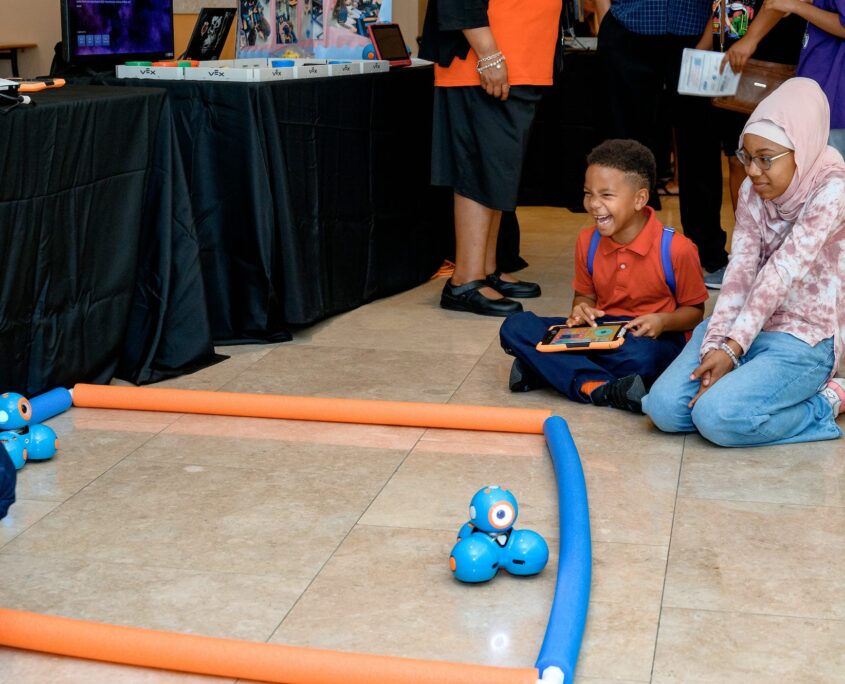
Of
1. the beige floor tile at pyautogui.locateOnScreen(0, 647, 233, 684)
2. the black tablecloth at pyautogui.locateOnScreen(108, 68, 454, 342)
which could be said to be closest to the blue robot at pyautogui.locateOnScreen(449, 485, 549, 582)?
the beige floor tile at pyautogui.locateOnScreen(0, 647, 233, 684)

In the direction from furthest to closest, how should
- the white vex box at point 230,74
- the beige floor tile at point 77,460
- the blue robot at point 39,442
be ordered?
the white vex box at point 230,74, the blue robot at point 39,442, the beige floor tile at point 77,460

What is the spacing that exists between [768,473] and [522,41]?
176 cm

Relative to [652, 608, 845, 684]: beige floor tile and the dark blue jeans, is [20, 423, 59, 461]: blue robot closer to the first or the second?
the dark blue jeans

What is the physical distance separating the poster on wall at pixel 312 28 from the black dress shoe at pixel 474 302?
2.78 feet

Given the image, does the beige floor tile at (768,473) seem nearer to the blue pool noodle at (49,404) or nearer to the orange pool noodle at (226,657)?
the orange pool noodle at (226,657)

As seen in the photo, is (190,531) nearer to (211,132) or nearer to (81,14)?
(211,132)

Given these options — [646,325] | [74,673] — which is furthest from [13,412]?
[646,325]

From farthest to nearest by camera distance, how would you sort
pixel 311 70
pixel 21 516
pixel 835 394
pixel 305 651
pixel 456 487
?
pixel 311 70 < pixel 835 394 < pixel 456 487 < pixel 21 516 < pixel 305 651

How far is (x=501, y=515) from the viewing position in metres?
1.87

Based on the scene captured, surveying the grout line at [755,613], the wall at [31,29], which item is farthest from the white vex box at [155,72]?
the wall at [31,29]

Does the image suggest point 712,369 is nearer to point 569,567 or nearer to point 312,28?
point 569,567

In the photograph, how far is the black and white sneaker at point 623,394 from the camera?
274cm

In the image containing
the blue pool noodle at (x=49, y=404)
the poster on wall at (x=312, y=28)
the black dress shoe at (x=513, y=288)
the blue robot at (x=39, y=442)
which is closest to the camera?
the blue robot at (x=39, y=442)

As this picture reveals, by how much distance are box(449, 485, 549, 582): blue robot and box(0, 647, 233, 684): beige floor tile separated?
0.43 m
